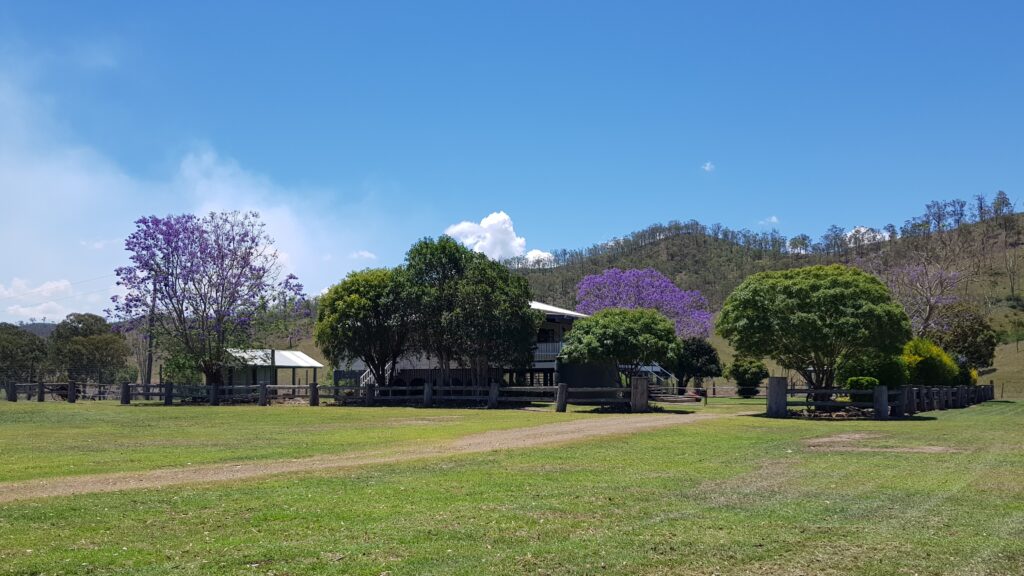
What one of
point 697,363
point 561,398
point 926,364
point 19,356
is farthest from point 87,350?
point 926,364

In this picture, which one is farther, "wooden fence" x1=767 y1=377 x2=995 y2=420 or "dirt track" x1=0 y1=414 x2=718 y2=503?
"wooden fence" x1=767 y1=377 x2=995 y2=420

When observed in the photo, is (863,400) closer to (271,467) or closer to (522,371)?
(522,371)

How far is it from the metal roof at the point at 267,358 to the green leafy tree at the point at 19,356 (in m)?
27.2

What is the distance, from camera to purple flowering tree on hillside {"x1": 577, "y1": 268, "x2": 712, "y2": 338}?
5972 cm

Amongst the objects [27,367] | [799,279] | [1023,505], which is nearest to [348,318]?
[799,279]

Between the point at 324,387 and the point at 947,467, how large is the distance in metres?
31.7

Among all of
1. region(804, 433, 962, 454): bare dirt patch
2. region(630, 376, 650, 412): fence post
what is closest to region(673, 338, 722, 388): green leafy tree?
region(630, 376, 650, 412): fence post

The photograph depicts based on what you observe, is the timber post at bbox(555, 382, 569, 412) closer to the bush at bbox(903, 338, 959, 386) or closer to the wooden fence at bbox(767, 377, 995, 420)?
the wooden fence at bbox(767, 377, 995, 420)

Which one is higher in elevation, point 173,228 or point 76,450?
point 173,228

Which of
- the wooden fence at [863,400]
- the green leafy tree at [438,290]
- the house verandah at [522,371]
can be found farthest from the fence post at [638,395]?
the house verandah at [522,371]

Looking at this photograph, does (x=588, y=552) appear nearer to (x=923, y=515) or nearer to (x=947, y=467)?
(x=923, y=515)

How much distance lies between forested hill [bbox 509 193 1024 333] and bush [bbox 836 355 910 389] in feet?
157

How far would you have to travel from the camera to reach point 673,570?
639cm

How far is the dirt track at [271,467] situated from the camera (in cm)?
1045
